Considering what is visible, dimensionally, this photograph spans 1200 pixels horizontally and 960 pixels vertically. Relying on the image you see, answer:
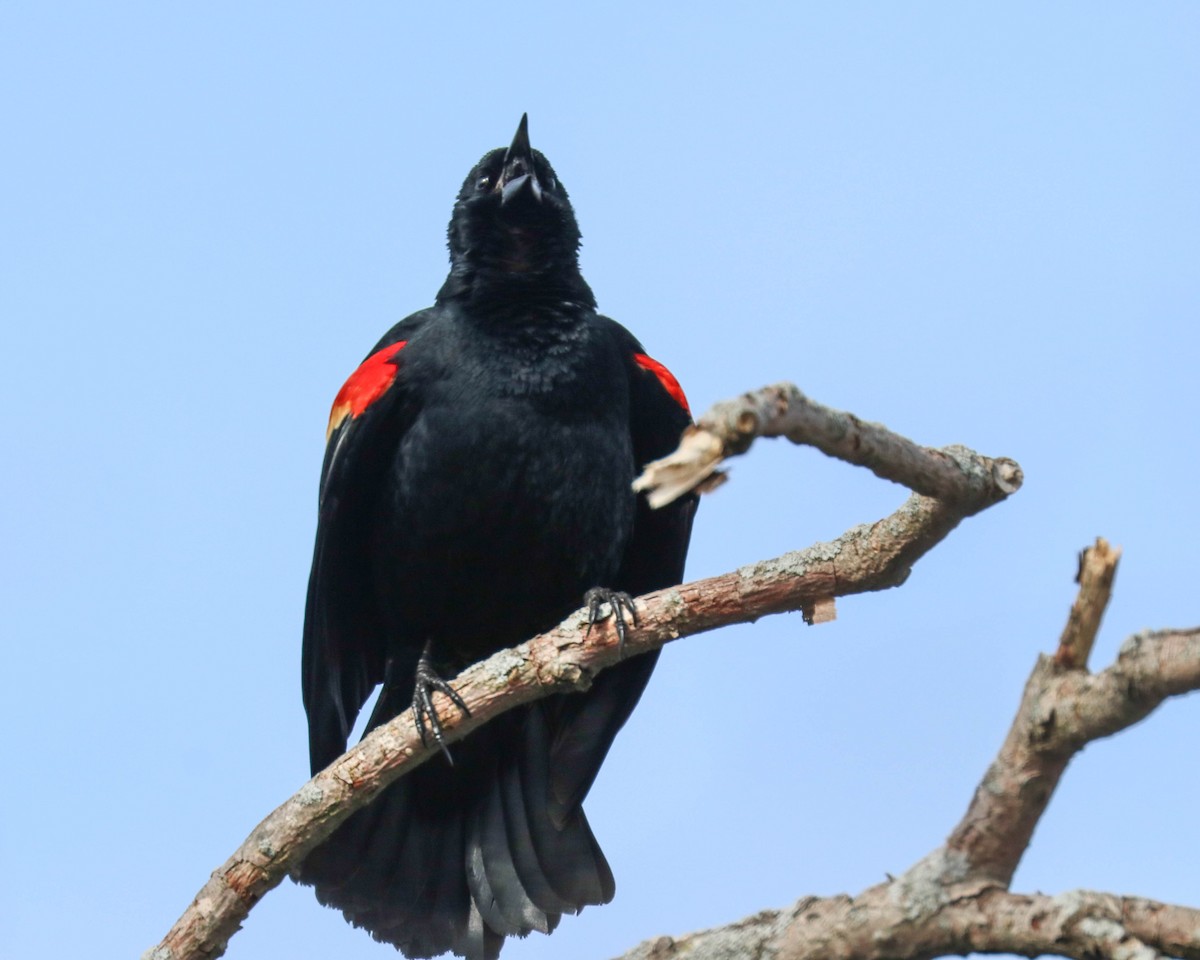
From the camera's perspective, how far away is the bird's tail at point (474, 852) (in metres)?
4.96

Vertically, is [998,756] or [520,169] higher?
[520,169]

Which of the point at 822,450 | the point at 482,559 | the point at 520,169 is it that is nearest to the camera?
the point at 822,450

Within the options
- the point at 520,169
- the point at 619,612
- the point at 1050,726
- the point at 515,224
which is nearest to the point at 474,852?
the point at 619,612

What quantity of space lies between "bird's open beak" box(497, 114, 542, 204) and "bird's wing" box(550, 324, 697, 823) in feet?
2.17

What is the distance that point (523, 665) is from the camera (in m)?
4.12

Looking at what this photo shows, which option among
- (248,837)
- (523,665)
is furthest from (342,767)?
(523,665)

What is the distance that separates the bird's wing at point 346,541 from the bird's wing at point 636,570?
80 centimetres

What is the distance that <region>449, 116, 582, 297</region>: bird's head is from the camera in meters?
5.41

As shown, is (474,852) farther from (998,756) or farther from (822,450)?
(998,756)

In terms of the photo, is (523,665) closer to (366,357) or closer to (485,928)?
(485,928)

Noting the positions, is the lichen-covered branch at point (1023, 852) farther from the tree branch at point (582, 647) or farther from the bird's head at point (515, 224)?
the bird's head at point (515, 224)

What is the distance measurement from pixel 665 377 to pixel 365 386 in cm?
113

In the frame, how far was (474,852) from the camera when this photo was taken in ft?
16.9

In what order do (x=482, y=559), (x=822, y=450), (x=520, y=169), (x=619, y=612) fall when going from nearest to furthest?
(x=822, y=450)
(x=619, y=612)
(x=482, y=559)
(x=520, y=169)
